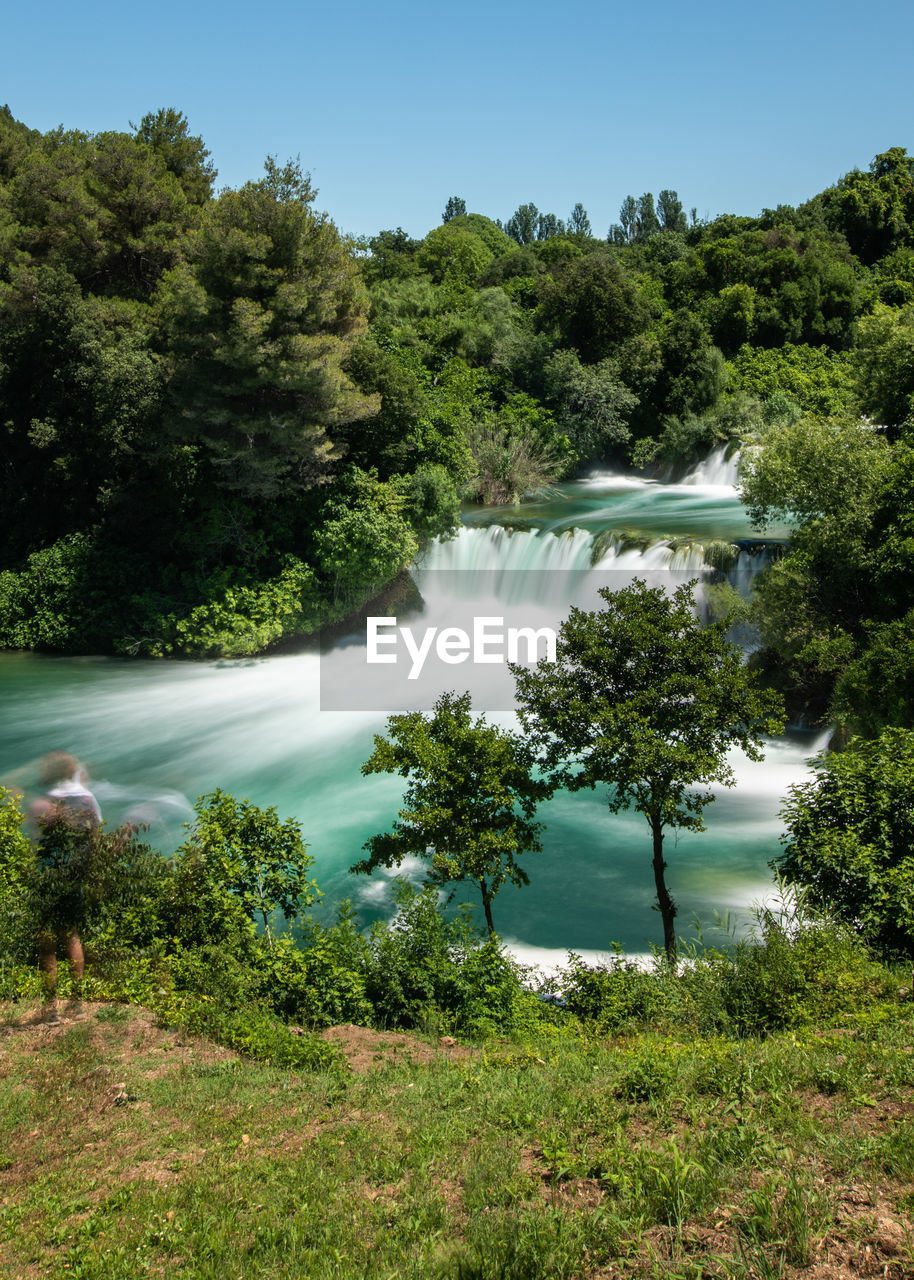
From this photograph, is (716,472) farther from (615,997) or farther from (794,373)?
(615,997)

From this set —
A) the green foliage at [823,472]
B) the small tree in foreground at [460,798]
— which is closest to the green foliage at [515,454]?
the green foliage at [823,472]

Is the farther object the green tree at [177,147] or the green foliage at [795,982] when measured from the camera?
the green tree at [177,147]

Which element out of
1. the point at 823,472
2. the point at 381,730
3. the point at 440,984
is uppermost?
the point at 823,472

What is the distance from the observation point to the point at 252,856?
9.73 metres

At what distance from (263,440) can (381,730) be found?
827 cm

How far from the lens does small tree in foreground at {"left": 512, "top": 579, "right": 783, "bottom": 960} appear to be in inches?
393

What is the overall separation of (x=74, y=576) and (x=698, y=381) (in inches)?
962

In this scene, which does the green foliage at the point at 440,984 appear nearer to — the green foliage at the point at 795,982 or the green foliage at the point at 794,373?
the green foliage at the point at 795,982

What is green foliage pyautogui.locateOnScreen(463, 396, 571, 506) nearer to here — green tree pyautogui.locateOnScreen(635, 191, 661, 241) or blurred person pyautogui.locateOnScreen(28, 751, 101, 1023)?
blurred person pyautogui.locateOnScreen(28, 751, 101, 1023)

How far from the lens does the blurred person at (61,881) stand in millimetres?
8320

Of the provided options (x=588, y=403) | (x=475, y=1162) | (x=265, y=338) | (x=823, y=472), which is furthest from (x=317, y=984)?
(x=588, y=403)

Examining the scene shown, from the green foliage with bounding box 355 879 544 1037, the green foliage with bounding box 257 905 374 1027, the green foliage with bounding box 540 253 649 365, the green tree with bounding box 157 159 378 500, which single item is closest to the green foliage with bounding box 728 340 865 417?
the green foliage with bounding box 540 253 649 365

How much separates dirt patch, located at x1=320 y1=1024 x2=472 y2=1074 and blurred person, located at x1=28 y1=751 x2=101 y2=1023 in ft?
7.84

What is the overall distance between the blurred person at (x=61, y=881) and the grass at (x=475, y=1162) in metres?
1.32
